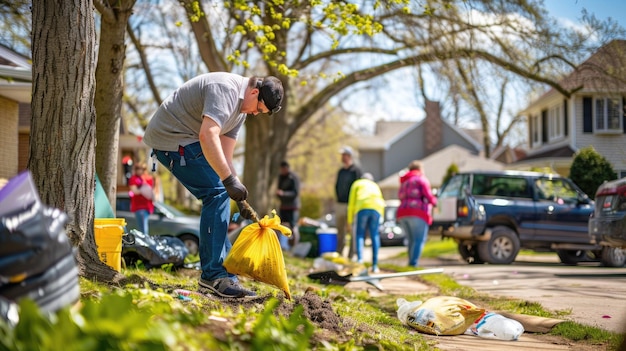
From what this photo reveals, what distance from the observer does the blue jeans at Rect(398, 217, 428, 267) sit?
13.1 metres

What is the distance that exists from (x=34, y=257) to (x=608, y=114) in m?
9.00

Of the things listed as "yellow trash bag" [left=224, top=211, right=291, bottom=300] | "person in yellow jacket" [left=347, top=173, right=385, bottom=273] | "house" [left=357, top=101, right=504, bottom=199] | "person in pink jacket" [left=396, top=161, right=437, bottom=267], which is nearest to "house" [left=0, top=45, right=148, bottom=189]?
"person in yellow jacket" [left=347, top=173, right=385, bottom=273]

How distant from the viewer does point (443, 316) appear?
6.16 metres

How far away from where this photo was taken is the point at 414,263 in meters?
13.4

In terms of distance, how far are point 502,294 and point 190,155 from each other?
4.63 meters

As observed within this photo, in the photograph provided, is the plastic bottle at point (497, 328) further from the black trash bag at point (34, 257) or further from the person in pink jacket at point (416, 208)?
the person in pink jacket at point (416, 208)

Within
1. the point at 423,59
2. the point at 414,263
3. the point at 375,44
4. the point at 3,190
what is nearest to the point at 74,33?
the point at 3,190

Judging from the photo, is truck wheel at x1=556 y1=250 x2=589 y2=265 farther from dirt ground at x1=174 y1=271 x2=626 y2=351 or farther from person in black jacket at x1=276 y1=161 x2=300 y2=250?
dirt ground at x1=174 y1=271 x2=626 y2=351

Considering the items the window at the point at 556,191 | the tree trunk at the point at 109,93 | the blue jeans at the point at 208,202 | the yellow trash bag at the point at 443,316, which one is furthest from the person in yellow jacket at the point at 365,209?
the blue jeans at the point at 208,202

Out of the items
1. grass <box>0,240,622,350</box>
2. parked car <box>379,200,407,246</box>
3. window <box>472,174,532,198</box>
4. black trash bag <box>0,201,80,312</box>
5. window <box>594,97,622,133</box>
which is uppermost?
window <box>594,97,622,133</box>

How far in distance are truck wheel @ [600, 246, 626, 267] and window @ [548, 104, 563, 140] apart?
6.98ft

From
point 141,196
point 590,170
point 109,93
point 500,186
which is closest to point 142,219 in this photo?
point 141,196

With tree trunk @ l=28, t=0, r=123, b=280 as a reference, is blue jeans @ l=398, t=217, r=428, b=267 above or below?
below

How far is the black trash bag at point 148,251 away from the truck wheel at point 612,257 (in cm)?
682
